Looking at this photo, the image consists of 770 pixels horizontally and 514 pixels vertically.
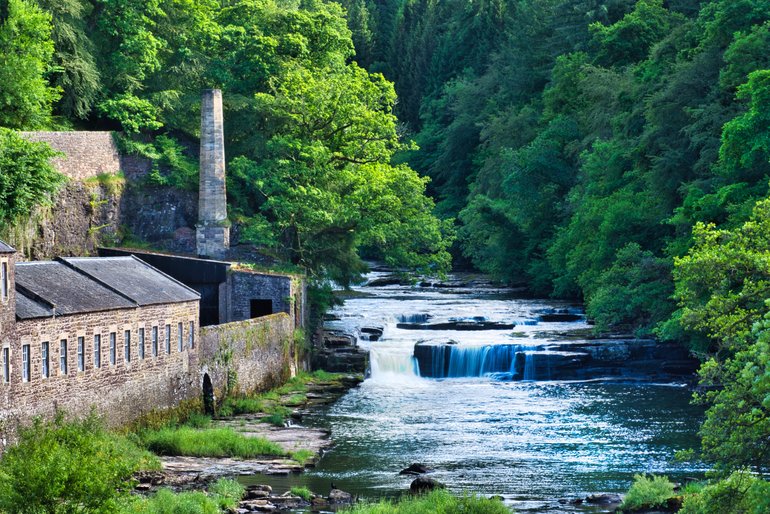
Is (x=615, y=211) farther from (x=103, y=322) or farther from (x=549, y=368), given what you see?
(x=103, y=322)

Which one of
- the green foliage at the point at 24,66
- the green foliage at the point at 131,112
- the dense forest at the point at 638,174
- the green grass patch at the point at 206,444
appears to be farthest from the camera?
the green foliage at the point at 131,112

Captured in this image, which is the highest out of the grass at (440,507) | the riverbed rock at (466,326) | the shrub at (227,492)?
the riverbed rock at (466,326)

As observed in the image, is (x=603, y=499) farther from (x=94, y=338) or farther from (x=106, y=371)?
(x=94, y=338)

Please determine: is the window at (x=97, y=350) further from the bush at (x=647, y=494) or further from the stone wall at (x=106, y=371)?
the bush at (x=647, y=494)

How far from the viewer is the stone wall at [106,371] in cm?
3725

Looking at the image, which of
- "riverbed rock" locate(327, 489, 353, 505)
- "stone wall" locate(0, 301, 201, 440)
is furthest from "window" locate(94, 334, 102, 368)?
"riverbed rock" locate(327, 489, 353, 505)

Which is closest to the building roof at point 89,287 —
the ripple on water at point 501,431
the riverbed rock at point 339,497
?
the ripple on water at point 501,431

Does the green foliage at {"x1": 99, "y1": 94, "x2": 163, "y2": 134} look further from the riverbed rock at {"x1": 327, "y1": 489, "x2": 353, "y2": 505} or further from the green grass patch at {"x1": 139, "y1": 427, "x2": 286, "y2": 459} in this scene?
the riverbed rock at {"x1": 327, "y1": 489, "x2": 353, "y2": 505}

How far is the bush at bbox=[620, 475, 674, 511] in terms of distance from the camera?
35.8m

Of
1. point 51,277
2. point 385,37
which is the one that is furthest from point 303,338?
point 385,37

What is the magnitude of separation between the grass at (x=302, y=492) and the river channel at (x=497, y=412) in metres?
0.85

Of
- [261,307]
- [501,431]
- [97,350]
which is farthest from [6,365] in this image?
[261,307]

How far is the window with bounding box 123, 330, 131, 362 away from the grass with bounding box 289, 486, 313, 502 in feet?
28.2

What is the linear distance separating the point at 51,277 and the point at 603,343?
27.9 metres
